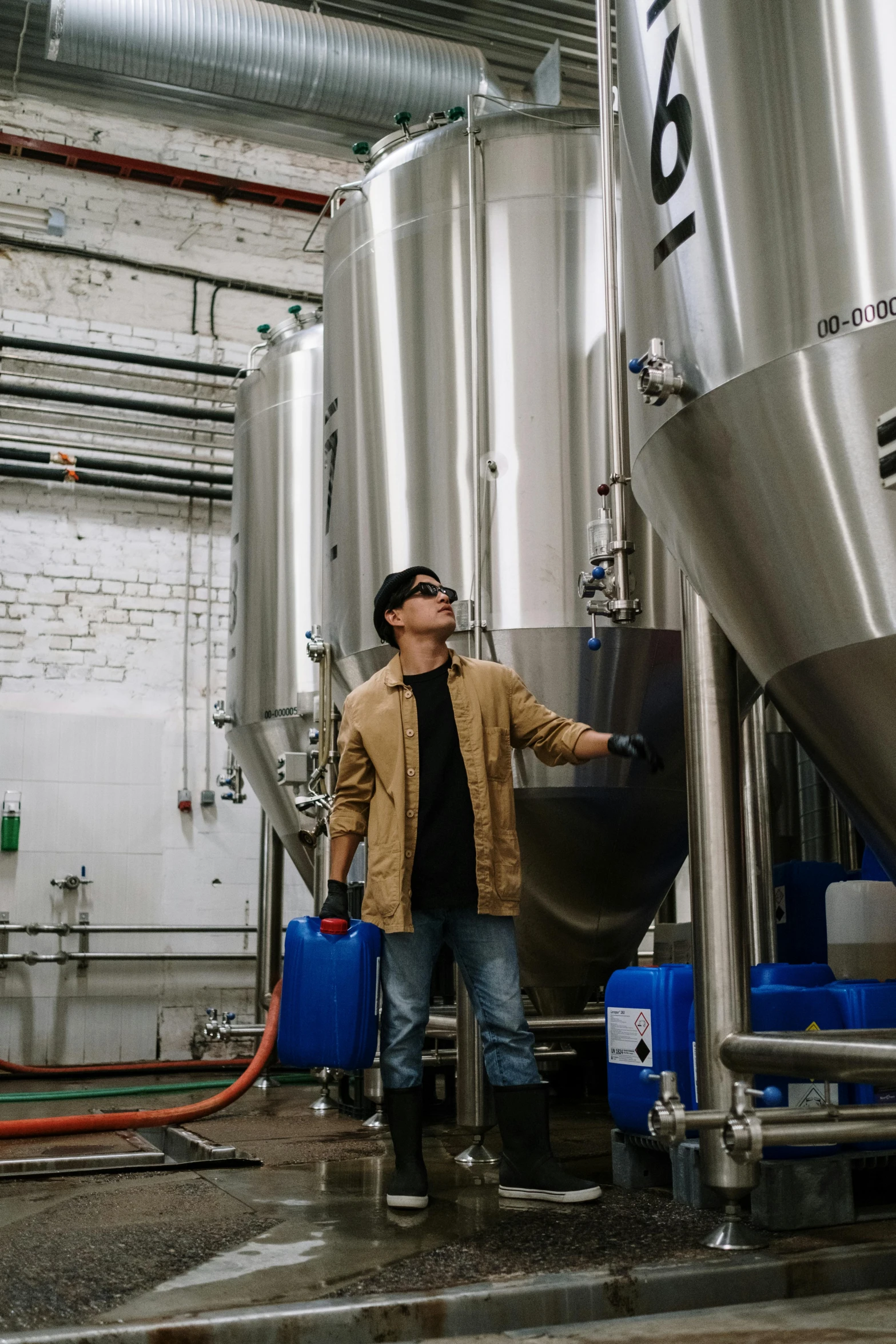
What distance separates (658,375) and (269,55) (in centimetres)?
515

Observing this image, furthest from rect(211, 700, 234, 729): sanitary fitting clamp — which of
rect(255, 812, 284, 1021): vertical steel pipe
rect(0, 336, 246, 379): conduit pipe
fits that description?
rect(0, 336, 246, 379): conduit pipe

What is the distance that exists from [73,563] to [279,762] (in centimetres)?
246

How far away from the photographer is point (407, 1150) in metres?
2.62

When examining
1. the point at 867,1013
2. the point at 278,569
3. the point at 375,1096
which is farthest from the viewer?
the point at 278,569

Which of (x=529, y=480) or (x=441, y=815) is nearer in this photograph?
(x=441, y=815)

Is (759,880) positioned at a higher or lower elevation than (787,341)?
lower

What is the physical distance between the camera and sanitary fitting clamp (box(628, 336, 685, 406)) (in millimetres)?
2045

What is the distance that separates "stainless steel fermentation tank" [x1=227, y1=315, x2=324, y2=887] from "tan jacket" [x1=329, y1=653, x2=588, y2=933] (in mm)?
2218

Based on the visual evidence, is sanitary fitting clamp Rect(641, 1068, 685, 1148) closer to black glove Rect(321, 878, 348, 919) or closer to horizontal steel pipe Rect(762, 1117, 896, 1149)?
horizontal steel pipe Rect(762, 1117, 896, 1149)

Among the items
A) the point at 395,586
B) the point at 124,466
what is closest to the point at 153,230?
the point at 124,466

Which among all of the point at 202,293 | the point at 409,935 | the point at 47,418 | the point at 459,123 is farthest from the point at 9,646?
the point at 409,935

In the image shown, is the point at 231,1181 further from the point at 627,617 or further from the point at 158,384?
the point at 158,384

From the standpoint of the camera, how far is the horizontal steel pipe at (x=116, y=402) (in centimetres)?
671

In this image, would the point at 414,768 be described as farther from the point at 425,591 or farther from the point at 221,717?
the point at 221,717
